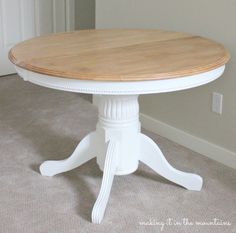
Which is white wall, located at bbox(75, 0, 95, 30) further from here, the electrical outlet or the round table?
the electrical outlet

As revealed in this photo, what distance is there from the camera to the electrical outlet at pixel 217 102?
2.22 metres

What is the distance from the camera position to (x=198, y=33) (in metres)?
2.22

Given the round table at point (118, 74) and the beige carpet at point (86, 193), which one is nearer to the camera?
the round table at point (118, 74)

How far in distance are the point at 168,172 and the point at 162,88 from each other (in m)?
0.57

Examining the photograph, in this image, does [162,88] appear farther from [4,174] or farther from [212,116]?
[4,174]

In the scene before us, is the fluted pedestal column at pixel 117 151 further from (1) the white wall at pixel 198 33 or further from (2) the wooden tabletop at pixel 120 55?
(1) the white wall at pixel 198 33

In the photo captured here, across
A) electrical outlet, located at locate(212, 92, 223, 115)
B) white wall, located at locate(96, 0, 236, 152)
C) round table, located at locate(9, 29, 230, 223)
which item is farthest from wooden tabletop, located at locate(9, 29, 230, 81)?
electrical outlet, located at locate(212, 92, 223, 115)

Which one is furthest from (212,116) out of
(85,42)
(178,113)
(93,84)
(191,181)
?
(93,84)

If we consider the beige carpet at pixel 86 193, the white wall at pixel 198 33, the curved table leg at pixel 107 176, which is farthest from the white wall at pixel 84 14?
the curved table leg at pixel 107 176

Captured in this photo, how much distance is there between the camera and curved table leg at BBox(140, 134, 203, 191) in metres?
2.01

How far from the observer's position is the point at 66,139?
2533mm

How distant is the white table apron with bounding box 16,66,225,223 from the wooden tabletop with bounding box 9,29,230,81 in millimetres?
32

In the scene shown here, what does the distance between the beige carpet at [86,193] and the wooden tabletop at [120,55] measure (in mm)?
593

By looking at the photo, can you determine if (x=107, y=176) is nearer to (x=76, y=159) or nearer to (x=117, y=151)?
(x=117, y=151)
